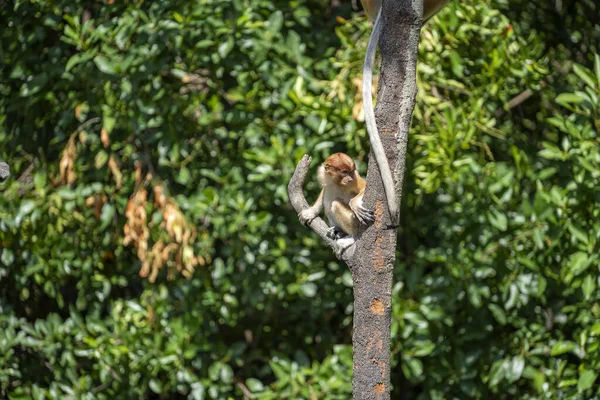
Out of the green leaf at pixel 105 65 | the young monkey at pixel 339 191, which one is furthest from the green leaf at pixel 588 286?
the green leaf at pixel 105 65

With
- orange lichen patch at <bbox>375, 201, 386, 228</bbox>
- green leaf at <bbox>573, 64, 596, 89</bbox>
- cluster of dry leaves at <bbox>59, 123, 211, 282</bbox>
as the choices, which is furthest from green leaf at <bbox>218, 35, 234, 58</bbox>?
orange lichen patch at <bbox>375, 201, 386, 228</bbox>

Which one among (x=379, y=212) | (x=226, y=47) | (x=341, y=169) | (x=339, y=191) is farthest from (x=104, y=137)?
(x=379, y=212)

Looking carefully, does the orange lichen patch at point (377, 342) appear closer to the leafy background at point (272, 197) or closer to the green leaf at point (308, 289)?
the leafy background at point (272, 197)

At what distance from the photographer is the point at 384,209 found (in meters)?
1.83

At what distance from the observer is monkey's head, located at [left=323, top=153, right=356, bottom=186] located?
2.91 metres

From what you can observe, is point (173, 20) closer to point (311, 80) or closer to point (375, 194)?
point (311, 80)

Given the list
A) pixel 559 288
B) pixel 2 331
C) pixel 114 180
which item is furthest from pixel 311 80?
pixel 2 331

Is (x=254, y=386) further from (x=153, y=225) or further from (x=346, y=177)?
(x=346, y=177)

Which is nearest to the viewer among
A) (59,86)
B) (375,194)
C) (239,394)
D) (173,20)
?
(375,194)

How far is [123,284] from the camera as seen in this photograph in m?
4.39

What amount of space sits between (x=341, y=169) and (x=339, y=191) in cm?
19

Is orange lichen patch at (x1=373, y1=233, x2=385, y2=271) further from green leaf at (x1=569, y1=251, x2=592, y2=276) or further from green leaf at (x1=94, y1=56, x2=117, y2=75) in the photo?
green leaf at (x1=94, y1=56, x2=117, y2=75)

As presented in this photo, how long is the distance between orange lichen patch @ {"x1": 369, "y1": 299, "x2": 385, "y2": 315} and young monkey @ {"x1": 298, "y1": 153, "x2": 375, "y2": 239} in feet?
3.30

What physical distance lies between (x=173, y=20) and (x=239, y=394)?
1.74m
